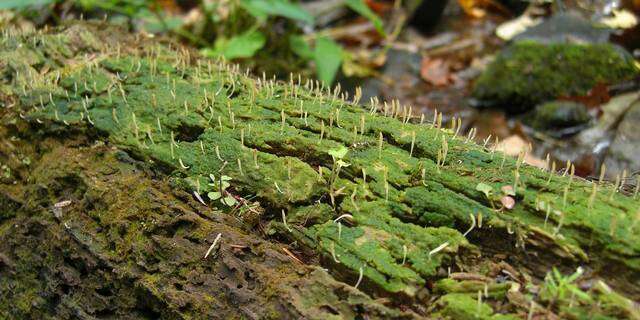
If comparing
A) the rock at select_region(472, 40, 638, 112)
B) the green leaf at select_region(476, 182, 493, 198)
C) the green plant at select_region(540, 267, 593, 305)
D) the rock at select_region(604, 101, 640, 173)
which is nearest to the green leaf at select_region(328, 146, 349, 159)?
the green leaf at select_region(476, 182, 493, 198)

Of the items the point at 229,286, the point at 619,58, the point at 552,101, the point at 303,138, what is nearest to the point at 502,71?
the point at 552,101

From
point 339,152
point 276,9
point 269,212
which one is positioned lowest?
point 269,212

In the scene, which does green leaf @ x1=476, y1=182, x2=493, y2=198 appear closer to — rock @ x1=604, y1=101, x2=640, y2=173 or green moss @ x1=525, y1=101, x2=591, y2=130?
rock @ x1=604, y1=101, x2=640, y2=173

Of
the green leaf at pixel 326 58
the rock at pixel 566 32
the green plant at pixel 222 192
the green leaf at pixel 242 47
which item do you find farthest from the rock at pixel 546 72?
the green plant at pixel 222 192

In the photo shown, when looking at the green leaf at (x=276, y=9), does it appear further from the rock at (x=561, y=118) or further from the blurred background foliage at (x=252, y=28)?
the rock at (x=561, y=118)

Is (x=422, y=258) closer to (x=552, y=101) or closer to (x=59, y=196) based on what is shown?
(x=59, y=196)

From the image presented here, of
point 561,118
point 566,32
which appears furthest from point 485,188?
point 566,32

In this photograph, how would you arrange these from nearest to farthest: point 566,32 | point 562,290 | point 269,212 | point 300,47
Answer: point 562,290 → point 269,212 → point 566,32 → point 300,47

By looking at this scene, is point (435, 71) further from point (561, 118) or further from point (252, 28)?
point (252, 28)
